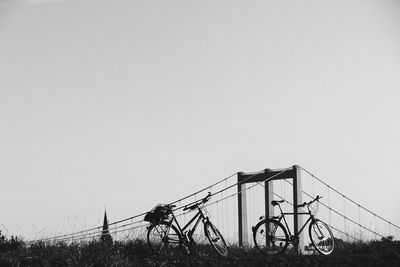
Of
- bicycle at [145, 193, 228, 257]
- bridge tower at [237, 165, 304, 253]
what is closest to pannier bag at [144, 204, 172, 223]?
bicycle at [145, 193, 228, 257]

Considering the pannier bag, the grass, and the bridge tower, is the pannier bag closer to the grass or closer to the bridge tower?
the grass

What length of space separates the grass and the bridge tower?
3.87 ft

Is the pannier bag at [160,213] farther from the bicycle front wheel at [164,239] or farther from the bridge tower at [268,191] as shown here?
the bridge tower at [268,191]

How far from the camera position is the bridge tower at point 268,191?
13.2 metres

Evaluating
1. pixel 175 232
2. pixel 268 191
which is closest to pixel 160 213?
pixel 175 232

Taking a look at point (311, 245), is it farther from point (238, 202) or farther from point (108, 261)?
point (108, 261)

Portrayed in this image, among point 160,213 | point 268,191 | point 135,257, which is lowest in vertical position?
point 135,257

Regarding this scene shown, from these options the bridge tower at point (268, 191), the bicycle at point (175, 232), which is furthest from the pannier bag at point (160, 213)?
the bridge tower at point (268, 191)

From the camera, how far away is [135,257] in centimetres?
1075

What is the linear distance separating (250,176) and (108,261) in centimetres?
694

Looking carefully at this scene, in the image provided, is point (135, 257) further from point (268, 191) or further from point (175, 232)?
point (268, 191)

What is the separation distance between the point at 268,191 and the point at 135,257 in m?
5.43

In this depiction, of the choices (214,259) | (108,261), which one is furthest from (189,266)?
(108,261)

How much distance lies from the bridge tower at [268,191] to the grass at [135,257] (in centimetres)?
118
